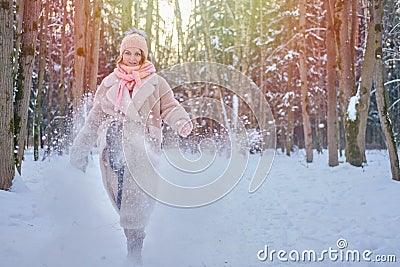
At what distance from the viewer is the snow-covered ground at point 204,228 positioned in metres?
3.84

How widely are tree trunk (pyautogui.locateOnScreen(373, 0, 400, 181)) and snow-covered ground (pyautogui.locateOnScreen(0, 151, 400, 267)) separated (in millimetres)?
556

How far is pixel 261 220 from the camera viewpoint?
19.2ft

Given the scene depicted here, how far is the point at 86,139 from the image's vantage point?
401 centimetres

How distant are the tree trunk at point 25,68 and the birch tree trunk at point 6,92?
1.50m

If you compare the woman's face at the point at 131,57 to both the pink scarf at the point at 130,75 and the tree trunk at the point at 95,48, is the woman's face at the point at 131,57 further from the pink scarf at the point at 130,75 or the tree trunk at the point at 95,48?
the tree trunk at the point at 95,48

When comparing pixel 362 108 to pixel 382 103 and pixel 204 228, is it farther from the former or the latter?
pixel 204 228

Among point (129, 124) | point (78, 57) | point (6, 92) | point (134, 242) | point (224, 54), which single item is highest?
point (224, 54)

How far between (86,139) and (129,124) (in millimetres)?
480

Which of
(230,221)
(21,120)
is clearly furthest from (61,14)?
(230,221)

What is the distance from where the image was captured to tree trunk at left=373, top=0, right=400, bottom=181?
7.89 m

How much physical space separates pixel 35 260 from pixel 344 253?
2.90 meters

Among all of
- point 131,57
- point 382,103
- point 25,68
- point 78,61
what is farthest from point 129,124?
point 78,61

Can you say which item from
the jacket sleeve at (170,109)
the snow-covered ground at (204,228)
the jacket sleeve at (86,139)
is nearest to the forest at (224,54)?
the snow-covered ground at (204,228)

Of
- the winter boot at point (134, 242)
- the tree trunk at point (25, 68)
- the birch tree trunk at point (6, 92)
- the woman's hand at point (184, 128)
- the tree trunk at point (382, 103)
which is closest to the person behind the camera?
the winter boot at point (134, 242)
